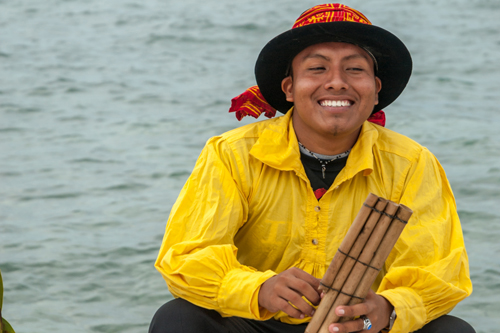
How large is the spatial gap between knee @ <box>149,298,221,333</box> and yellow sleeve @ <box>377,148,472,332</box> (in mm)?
493

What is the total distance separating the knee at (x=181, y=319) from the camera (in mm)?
1907

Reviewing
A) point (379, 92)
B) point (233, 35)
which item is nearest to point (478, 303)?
point (379, 92)

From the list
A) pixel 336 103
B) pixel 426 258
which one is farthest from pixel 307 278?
pixel 336 103

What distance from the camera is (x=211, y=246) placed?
1.93 meters

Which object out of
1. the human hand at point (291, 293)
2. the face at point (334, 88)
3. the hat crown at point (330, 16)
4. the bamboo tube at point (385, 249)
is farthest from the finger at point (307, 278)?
the hat crown at point (330, 16)

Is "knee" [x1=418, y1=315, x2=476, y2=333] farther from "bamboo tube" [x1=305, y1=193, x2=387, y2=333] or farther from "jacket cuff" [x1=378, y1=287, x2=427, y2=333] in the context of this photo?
"bamboo tube" [x1=305, y1=193, x2=387, y2=333]

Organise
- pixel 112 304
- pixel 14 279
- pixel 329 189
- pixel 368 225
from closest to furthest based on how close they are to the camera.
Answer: pixel 368 225
pixel 329 189
pixel 112 304
pixel 14 279

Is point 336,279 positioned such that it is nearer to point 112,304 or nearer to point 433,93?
point 112,304

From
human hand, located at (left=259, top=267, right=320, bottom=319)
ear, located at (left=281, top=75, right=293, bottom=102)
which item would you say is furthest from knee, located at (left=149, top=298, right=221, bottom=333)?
ear, located at (left=281, top=75, right=293, bottom=102)

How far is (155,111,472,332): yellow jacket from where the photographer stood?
6.35 feet

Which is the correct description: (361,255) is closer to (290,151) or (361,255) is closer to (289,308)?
(289,308)

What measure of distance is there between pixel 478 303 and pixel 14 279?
2522mm

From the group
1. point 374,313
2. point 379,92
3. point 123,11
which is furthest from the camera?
point 123,11

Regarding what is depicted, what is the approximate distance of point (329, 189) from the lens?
2.11m
